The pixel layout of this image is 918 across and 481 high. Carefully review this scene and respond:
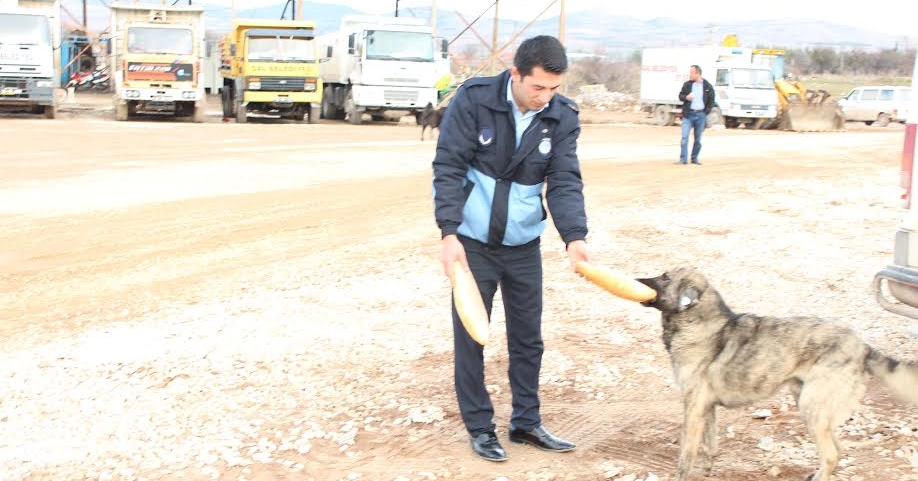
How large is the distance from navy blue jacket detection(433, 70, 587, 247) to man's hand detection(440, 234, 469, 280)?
39 mm

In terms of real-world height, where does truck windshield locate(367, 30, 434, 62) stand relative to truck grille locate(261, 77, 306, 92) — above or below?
above

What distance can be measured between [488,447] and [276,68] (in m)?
24.3

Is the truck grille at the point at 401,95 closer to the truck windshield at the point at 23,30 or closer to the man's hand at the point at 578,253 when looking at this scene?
the truck windshield at the point at 23,30

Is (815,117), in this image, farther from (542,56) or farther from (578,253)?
(542,56)

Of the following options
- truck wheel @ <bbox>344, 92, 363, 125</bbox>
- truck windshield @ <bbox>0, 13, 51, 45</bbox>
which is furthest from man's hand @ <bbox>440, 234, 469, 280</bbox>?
truck wheel @ <bbox>344, 92, 363, 125</bbox>

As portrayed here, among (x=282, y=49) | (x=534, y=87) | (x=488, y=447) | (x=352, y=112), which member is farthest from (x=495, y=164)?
(x=352, y=112)

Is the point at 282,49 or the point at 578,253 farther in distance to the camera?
the point at 282,49

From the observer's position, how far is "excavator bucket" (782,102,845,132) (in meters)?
31.3

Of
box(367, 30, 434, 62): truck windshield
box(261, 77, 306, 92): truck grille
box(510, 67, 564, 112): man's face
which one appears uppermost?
box(367, 30, 434, 62): truck windshield

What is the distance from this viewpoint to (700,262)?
9.21 m

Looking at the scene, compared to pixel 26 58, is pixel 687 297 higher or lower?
lower

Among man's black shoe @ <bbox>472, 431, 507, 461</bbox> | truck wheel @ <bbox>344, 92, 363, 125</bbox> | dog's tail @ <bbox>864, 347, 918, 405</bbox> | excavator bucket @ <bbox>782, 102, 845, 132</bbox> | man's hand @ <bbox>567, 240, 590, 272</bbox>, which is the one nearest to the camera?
dog's tail @ <bbox>864, 347, 918, 405</bbox>

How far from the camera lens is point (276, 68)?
1102 inches

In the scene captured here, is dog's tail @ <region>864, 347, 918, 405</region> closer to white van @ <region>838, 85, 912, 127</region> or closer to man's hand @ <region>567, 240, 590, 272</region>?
man's hand @ <region>567, 240, 590, 272</region>
